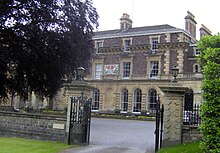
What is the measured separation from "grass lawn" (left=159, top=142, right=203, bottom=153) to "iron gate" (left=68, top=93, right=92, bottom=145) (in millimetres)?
3920

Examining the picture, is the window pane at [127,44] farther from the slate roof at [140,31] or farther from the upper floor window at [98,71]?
the upper floor window at [98,71]

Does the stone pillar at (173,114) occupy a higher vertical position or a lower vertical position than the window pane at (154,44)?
lower

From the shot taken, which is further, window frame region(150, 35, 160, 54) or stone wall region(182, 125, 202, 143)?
window frame region(150, 35, 160, 54)

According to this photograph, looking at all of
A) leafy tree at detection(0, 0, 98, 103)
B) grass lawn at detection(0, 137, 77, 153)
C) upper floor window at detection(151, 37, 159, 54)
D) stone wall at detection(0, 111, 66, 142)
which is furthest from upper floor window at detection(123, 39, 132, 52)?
grass lawn at detection(0, 137, 77, 153)

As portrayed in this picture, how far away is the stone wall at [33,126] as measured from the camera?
1414cm

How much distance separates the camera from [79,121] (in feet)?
45.0

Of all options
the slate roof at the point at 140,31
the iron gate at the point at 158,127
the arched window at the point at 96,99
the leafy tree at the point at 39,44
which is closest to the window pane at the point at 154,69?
the slate roof at the point at 140,31

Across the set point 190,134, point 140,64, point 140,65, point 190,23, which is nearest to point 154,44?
point 140,64

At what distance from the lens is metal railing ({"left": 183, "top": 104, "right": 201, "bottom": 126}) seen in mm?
11742

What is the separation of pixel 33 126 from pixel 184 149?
25.3ft

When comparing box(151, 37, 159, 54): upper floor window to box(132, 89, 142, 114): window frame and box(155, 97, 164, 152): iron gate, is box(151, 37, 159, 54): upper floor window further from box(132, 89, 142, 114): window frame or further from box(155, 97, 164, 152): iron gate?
box(155, 97, 164, 152): iron gate

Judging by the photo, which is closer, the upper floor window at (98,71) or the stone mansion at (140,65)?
the stone mansion at (140,65)

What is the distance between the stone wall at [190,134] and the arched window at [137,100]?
28.3 meters

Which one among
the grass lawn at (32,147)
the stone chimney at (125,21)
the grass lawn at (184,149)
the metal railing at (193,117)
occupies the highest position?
the stone chimney at (125,21)
